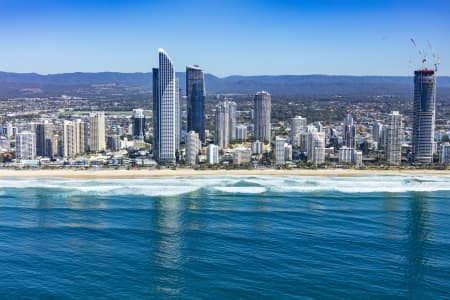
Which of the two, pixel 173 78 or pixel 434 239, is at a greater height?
pixel 173 78

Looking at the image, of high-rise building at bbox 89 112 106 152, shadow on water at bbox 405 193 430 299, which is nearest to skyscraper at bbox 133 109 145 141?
high-rise building at bbox 89 112 106 152

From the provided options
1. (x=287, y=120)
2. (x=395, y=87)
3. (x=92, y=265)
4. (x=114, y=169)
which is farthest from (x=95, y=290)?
(x=395, y=87)

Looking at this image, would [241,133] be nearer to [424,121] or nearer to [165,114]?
[165,114]

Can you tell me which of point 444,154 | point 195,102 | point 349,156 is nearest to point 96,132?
point 195,102

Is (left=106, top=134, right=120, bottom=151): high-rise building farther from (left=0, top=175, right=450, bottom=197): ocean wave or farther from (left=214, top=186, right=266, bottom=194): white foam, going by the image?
(left=214, top=186, right=266, bottom=194): white foam

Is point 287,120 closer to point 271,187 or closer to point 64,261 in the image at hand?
point 271,187

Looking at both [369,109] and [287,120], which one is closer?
[287,120]
